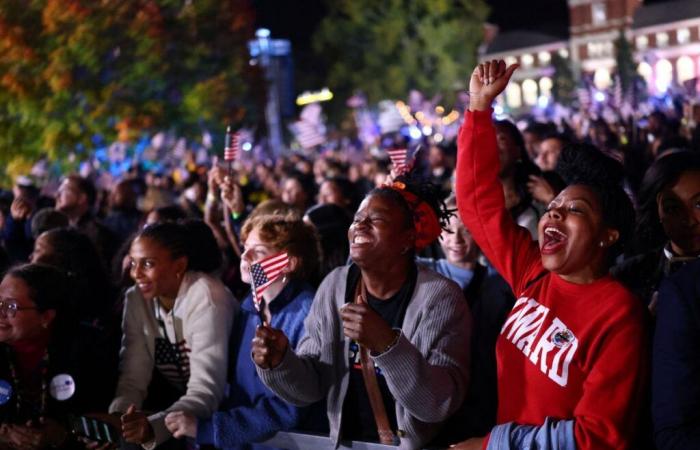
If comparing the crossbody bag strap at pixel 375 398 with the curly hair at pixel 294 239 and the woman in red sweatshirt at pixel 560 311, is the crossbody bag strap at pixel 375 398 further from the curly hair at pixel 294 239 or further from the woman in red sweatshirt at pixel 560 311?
the curly hair at pixel 294 239

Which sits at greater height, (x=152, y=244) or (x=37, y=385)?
(x=152, y=244)

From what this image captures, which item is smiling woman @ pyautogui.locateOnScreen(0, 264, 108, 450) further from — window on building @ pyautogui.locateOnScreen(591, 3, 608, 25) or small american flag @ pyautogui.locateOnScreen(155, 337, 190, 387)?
window on building @ pyautogui.locateOnScreen(591, 3, 608, 25)

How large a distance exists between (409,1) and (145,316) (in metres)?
54.1

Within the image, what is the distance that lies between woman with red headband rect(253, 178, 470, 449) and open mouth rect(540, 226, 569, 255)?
0.50m

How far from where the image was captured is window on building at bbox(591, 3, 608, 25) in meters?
106

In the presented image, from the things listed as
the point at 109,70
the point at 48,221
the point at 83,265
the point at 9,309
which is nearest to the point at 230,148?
the point at 83,265

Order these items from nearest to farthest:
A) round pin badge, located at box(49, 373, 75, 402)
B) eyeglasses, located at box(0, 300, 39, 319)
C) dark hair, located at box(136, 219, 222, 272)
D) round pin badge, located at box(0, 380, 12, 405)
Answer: round pin badge, located at box(0, 380, 12, 405), round pin badge, located at box(49, 373, 75, 402), eyeglasses, located at box(0, 300, 39, 319), dark hair, located at box(136, 219, 222, 272)

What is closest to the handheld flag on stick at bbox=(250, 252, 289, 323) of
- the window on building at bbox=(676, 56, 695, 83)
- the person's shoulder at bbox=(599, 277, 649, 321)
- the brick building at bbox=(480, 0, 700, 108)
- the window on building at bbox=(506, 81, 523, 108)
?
the person's shoulder at bbox=(599, 277, 649, 321)

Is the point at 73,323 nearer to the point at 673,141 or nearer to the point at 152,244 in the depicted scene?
the point at 152,244

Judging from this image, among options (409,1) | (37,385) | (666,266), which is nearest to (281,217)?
(37,385)

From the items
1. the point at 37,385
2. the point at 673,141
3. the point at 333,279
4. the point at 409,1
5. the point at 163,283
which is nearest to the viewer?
the point at 333,279

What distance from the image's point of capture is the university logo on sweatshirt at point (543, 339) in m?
2.99

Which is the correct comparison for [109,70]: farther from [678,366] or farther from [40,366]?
[678,366]

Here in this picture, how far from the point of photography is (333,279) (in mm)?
3832
